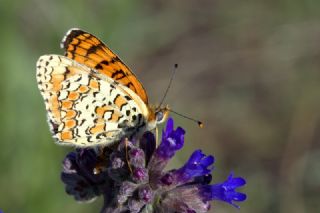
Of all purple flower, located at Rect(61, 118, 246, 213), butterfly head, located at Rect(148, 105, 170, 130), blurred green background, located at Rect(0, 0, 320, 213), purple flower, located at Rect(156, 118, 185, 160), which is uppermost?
blurred green background, located at Rect(0, 0, 320, 213)

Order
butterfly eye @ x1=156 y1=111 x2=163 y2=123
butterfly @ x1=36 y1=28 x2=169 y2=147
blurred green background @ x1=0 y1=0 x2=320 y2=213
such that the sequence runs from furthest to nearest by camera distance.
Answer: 1. blurred green background @ x1=0 y1=0 x2=320 y2=213
2. butterfly eye @ x1=156 y1=111 x2=163 y2=123
3. butterfly @ x1=36 y1=28 x2=169 y2=147

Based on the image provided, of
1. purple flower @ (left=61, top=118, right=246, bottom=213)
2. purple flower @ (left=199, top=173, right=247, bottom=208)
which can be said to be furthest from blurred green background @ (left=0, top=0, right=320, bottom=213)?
purple flower @ (left=199, top=173, right=247, bottom=208)

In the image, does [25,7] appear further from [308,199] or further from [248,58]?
[308,199]

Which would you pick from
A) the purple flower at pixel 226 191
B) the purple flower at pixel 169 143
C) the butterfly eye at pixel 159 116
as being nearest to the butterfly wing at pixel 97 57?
the butterfly eye at pixel 159 116

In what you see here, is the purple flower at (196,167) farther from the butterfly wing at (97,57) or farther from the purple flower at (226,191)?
the butterfly wing at (97,57)

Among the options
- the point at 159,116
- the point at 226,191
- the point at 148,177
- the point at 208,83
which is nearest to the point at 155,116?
the point at 159,116

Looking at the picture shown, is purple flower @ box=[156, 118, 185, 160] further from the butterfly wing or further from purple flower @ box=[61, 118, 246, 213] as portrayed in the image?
the butterfly wing

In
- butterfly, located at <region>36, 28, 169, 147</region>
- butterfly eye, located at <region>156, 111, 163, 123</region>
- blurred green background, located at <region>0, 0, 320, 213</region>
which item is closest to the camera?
butterfly, located at <region>36, 28, 169, 147</region>
